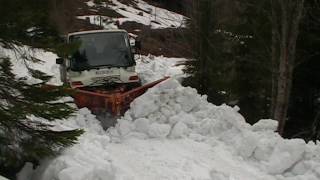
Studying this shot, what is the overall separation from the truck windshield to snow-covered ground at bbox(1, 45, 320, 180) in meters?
1.95

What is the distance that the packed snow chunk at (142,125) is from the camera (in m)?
11.9

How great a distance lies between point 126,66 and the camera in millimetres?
14672

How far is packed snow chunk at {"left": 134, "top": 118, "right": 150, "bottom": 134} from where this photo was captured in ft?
39.0

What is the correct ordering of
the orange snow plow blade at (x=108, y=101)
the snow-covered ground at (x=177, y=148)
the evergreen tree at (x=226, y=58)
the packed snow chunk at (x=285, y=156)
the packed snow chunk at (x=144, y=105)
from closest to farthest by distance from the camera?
the snow-covered ground at (x=177, y=148) → the packed snow chunk at (x=285, y=156) → the packed snow chunk at (x=144, y=105) → the orange snow plow blade at (x=108, y=101) → the evergreen tree at (x=226, y=58)

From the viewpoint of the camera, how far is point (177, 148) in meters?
10.7

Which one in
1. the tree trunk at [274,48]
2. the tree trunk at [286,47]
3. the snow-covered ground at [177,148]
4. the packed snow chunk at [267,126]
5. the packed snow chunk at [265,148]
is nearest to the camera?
the snow-covered ground at [177,148]

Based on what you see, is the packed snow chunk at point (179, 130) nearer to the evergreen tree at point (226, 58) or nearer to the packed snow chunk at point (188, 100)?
the packed snow chunk at point (188, 100)

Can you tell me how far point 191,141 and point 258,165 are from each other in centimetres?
180

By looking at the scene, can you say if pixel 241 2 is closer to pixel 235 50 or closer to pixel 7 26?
pixel 235 50

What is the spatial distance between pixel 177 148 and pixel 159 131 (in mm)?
1002

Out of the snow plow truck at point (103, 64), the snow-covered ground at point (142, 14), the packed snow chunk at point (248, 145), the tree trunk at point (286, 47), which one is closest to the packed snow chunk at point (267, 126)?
the packed snow chunk at point (248, 145)

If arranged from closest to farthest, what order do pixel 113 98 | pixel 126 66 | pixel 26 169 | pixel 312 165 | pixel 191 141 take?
pixel 26 169 < pixel 312 165 < pixel 191 141 < pixel 113 98 < pixel 126 66

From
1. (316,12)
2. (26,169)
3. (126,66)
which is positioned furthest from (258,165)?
(316,12)

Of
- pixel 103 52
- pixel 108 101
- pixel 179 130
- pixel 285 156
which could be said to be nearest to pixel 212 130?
pixel 179 130
